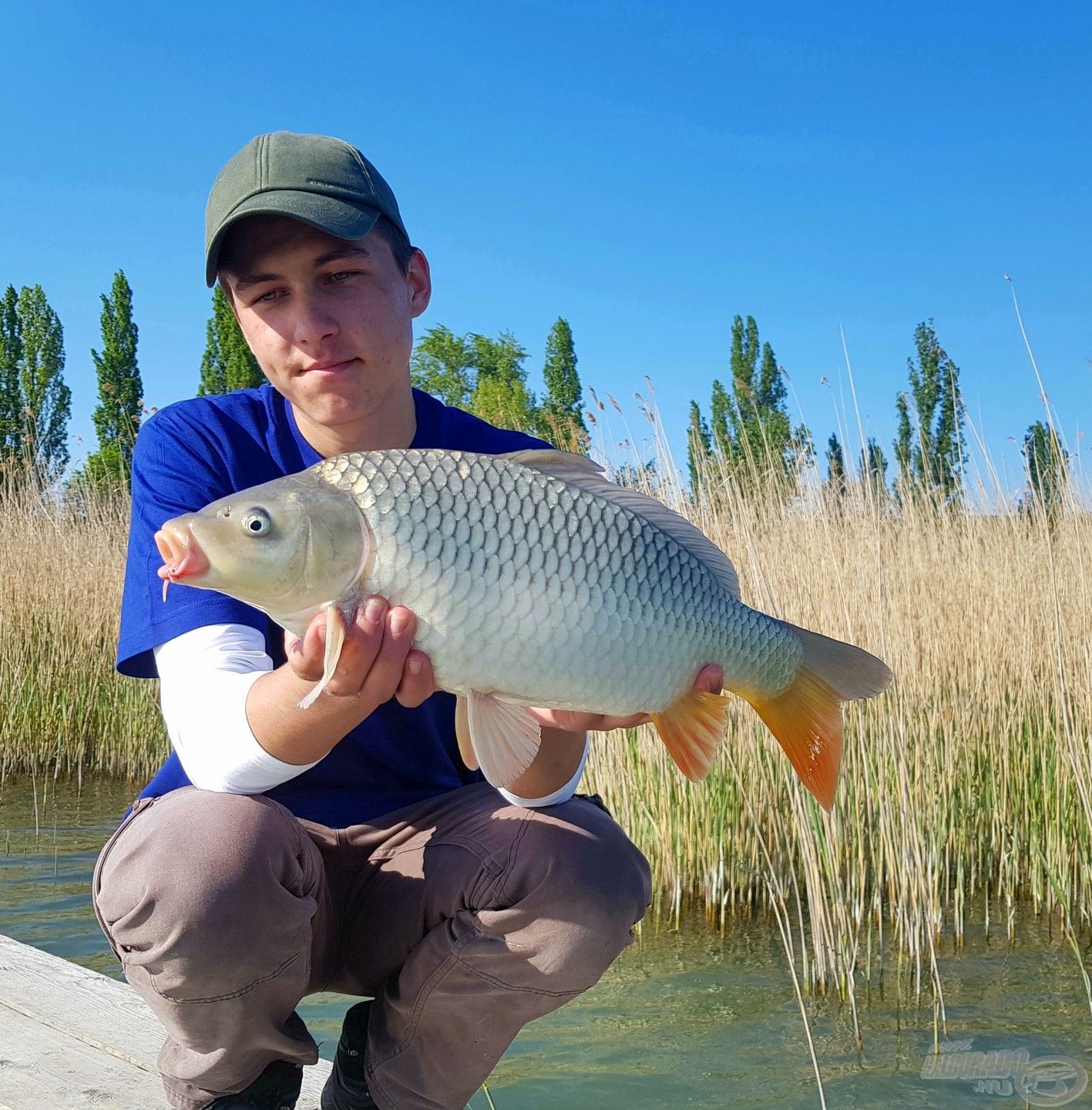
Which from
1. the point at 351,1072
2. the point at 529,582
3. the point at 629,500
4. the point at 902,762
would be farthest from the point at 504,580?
the point at 902,762

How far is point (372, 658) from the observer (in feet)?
3.88

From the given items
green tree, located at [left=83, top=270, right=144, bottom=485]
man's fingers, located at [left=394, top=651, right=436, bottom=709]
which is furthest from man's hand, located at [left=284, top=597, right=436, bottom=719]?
green tree, located at [left=83, top=270, right=144, bottom=485]

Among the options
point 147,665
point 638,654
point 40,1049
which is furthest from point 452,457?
point 40,1049

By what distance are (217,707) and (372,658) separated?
0.28 metres

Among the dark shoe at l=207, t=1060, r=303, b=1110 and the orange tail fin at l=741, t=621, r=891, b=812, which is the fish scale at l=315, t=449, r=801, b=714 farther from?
the dark shoe at l=207, t=1060, r=303, b=1110

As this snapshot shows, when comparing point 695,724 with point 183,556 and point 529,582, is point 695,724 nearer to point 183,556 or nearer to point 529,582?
point 529,582

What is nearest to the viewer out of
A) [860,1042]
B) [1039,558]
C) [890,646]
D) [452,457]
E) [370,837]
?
[452,457]

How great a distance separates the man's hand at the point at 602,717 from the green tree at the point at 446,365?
39.3m

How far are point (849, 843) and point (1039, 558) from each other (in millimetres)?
1422

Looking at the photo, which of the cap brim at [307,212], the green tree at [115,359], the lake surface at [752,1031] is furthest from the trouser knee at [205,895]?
the green tree at [115,359]

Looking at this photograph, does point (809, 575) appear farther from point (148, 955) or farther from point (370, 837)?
point (148, 955)

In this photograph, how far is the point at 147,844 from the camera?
54.7 inches

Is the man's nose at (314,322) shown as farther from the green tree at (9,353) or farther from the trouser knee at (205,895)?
the green tree at (9,353)

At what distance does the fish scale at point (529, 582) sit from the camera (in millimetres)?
1188
